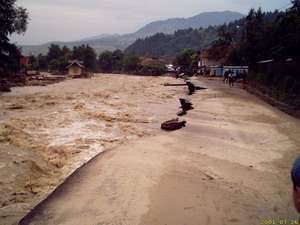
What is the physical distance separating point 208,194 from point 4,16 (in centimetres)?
3393

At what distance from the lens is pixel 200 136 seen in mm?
9625

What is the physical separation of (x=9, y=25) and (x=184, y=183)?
34.4 meters

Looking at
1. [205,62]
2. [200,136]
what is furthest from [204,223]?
[205,62]

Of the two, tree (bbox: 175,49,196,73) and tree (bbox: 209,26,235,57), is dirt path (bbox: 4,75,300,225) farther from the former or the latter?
tree (bbox: 175,49,196,73)

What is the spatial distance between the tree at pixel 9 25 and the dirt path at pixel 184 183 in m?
29.2

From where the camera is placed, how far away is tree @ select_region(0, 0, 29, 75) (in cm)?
3109

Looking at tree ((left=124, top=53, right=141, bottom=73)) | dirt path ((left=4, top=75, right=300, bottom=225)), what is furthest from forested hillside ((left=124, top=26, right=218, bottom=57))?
dirt path ((left=4, top=75, right=300, bottom=225))

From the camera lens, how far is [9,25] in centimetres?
3275

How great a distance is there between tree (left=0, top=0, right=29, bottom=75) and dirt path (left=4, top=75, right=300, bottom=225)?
95.7 ft

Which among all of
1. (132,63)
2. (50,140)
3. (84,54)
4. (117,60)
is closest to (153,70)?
(132,63)

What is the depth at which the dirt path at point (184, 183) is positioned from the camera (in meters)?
4.57

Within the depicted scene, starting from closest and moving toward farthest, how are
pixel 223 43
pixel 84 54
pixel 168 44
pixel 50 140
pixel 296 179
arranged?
1. pixel 296 179
2. pixel 50 140
3. pixel 223 43
4. pixel 84 54
5. pixel 168 44

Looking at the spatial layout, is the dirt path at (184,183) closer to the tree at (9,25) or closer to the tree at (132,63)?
the tree at (9,25)

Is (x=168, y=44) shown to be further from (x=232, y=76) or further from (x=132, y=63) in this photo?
(x=232, y=76)
